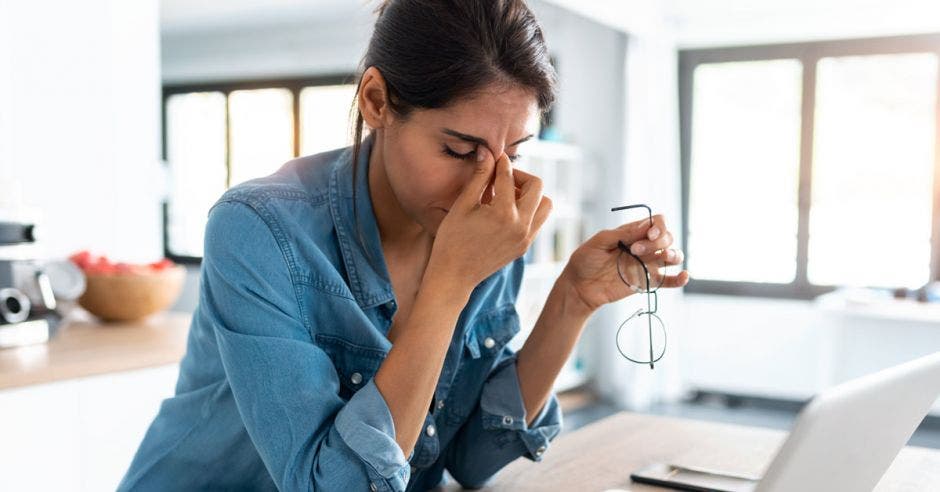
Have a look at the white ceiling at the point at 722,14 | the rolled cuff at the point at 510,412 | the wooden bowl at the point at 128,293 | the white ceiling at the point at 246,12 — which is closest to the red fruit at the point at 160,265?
the wooden bowl at the point at 128,293

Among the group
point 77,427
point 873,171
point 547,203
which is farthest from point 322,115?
point 547,203

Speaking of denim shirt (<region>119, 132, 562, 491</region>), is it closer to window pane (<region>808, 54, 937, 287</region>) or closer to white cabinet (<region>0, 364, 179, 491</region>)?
white cabinet (<region>0, 364, 179, 491</region>)

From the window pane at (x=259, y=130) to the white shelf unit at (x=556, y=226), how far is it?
2229 mm

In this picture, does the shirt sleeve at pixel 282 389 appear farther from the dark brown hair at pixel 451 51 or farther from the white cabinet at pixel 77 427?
the white cabinet at pixel 77 427

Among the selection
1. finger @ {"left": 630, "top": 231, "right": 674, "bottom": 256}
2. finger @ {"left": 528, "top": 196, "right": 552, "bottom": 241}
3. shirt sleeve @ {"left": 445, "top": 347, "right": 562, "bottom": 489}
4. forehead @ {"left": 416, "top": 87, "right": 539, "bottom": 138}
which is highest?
forehead @ {"left": 416, "top": 87, "right": 539, "bottom": 138}

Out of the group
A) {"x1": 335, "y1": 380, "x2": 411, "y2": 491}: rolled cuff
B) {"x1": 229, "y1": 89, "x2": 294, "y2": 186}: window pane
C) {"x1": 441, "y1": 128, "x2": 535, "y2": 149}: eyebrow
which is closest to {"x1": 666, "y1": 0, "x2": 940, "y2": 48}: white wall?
{"x1": 229, "y1": 89, "x2": 294, "y2": 186}: window pane

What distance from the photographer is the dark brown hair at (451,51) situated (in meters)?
1.07

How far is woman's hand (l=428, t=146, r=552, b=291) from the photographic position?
3.46ft

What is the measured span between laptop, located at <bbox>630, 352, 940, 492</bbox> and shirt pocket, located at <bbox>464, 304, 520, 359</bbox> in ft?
1.50

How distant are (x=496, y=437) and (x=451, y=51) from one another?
53 centimetres

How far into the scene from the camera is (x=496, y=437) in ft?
4.12

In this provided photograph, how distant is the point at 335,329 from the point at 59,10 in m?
1.82

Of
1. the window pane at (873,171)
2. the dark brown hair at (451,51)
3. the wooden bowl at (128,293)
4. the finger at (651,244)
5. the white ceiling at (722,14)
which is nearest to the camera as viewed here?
the dark brown hair at (451,51)

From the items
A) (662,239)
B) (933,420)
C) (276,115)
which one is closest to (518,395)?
(662,239)
